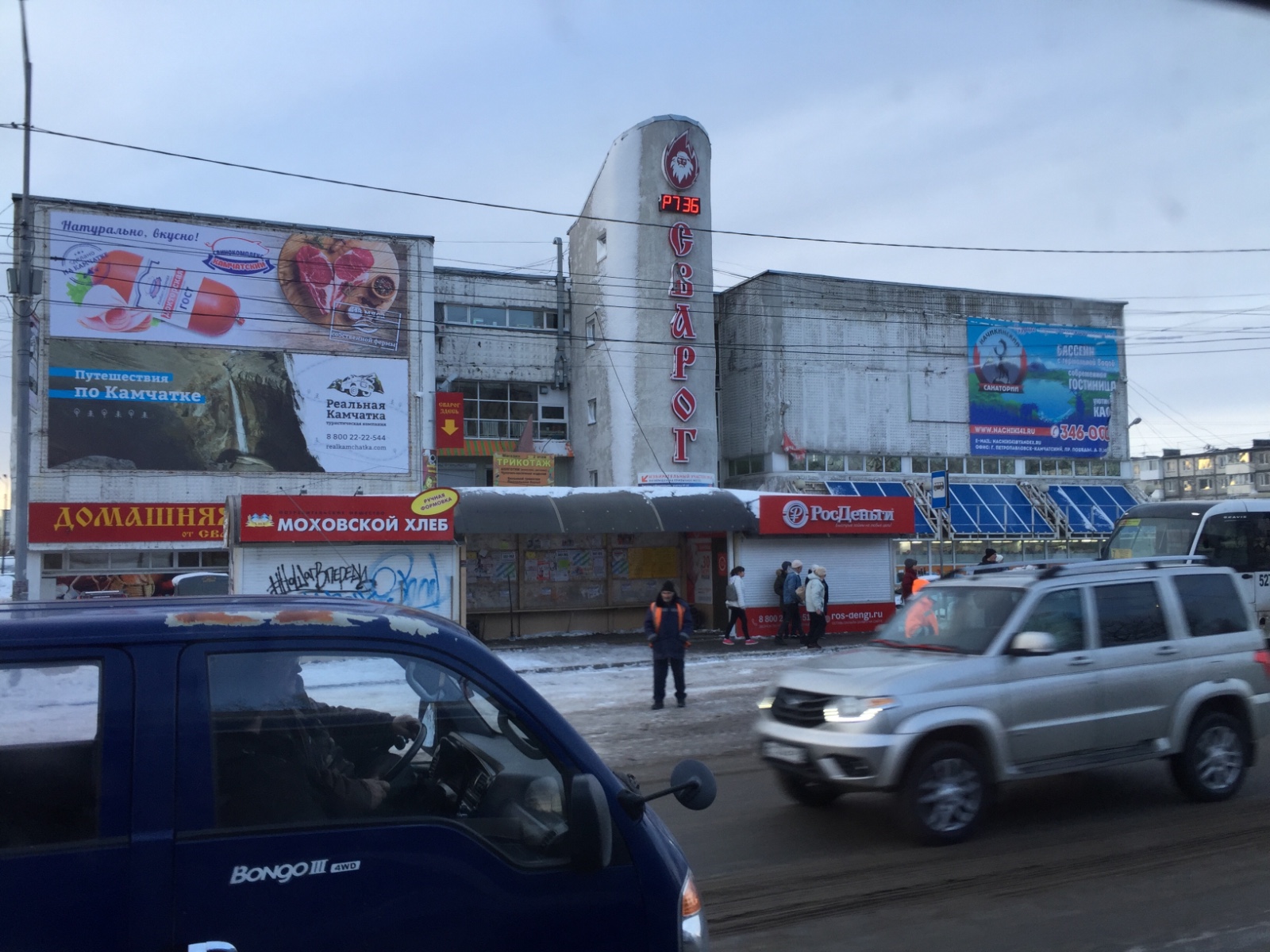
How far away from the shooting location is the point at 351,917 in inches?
97.0

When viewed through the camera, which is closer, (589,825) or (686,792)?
(589,825)

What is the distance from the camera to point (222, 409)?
33.5 meters

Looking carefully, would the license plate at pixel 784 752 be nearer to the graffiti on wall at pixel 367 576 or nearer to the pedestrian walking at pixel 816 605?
the graffiti on wall at pixel 367 576

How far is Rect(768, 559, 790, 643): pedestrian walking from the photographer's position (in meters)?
21.7

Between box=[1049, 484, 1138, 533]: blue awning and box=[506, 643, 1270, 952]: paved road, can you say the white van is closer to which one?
box=[506, 643, 1270, 952]: paved road

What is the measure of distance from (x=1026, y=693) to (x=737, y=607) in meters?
14.5

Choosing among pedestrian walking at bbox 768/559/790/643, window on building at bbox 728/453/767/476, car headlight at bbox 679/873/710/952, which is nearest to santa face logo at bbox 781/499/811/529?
pedestrian walking at bbox 768/559/790/643

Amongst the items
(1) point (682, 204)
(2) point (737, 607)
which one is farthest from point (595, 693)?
(1) point (682, 204)

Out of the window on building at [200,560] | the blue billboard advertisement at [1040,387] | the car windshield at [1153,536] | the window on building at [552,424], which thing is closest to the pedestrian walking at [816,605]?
the car windshield at [1153,536]

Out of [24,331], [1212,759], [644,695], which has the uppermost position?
[24,331]

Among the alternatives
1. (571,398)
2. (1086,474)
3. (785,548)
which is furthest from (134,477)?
(1086,474)

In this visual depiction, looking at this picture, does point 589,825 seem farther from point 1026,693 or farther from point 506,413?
point 506,413

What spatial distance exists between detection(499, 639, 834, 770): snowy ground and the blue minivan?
18.8 feet

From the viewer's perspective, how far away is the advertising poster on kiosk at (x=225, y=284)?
3184cm
